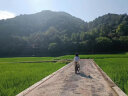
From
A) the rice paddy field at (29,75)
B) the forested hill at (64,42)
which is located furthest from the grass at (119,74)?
the forested hill at (64,42)

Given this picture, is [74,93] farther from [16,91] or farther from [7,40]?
[7,40]

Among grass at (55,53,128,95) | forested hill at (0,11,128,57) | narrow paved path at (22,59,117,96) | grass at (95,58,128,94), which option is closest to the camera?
narrow paved path at (22,59,117,96)

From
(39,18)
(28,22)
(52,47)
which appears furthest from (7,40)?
(39,18)

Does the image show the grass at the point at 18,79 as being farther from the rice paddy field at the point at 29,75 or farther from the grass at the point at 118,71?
the grass at the point at 118,71

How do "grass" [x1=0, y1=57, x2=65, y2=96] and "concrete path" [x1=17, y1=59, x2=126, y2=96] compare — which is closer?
"concrete path" [x1=17, y1=59, x2=126, y2=96]

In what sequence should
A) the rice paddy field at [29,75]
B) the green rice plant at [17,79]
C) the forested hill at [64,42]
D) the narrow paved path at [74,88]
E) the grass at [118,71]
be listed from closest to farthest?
the narrow paved path at [74,88] → the green rice plant at [17,79] → the rice paddy field at [29,75] → the grass at [118,71] → the forested hill at [64,42]

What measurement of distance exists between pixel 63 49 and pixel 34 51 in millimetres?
17217

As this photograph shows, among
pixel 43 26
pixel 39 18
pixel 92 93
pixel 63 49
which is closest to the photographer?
pixel 92 93

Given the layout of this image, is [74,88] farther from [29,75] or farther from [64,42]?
[64,42]

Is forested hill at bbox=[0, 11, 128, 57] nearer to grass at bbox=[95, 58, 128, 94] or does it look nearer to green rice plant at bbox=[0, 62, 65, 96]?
grass at bbox=[95, 58, 128, 94]

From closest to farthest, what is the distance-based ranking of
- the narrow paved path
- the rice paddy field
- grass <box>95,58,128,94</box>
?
the narrow paved path → the rice paddy field → grass <box>95,58,128,94</box>

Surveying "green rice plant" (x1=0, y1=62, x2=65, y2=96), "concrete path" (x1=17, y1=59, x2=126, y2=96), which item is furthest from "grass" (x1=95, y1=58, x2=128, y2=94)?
"green rice plant" (x1=0, y1=62, x2=65, y2=96)

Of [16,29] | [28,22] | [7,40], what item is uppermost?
[28,22]

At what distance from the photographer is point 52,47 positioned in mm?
83688
